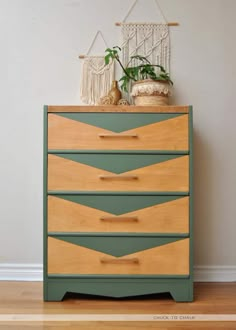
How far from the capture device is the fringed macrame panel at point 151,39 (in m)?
2.28

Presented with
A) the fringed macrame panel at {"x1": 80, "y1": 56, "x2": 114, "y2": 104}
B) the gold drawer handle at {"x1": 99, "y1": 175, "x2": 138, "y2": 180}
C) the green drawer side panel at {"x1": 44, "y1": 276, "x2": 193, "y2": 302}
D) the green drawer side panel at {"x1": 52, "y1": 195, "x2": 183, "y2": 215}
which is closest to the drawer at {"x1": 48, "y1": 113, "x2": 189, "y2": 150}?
the gold drawer handle at {"x1": 99, "y1": 175, "x2": 138, "y2": 180}

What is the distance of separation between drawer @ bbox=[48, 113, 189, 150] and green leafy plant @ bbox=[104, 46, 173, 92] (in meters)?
0.32

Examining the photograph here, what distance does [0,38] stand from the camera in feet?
7.52

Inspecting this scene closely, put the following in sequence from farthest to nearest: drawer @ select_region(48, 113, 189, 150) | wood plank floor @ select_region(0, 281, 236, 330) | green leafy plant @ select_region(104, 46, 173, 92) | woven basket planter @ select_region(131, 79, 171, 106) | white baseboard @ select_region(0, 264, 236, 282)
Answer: white baseboard @ select_region(0, 264, 236, 282), green leafy plant @ select_region(104, 46, 173, 92), woven basket planter @ select_region(131, 79, 171, 106), drawer @ select_region(48, 113, 189, 150), wood plank floor @ select_region(0, 281, 236, 330)

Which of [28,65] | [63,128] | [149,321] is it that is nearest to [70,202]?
[63,128]

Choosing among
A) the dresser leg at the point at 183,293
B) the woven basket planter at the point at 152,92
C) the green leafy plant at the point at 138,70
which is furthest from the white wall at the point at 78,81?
the dresser leg at the point at 183,293

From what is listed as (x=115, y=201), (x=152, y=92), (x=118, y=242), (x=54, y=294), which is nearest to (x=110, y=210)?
(x=115, y=201)

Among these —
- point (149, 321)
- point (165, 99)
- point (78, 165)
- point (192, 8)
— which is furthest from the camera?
point (192, 8)

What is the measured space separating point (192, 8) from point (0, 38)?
1.27m

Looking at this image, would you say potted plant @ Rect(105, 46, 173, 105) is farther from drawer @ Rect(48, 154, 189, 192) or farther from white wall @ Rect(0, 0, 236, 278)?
drawer @ Rect(48, 154, 189, 192)

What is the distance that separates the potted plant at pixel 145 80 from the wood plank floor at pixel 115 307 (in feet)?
3.69

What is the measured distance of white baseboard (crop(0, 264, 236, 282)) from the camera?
7.45 feet

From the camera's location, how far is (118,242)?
189 centimetres

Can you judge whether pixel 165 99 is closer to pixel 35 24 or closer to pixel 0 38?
pixel 35 24
